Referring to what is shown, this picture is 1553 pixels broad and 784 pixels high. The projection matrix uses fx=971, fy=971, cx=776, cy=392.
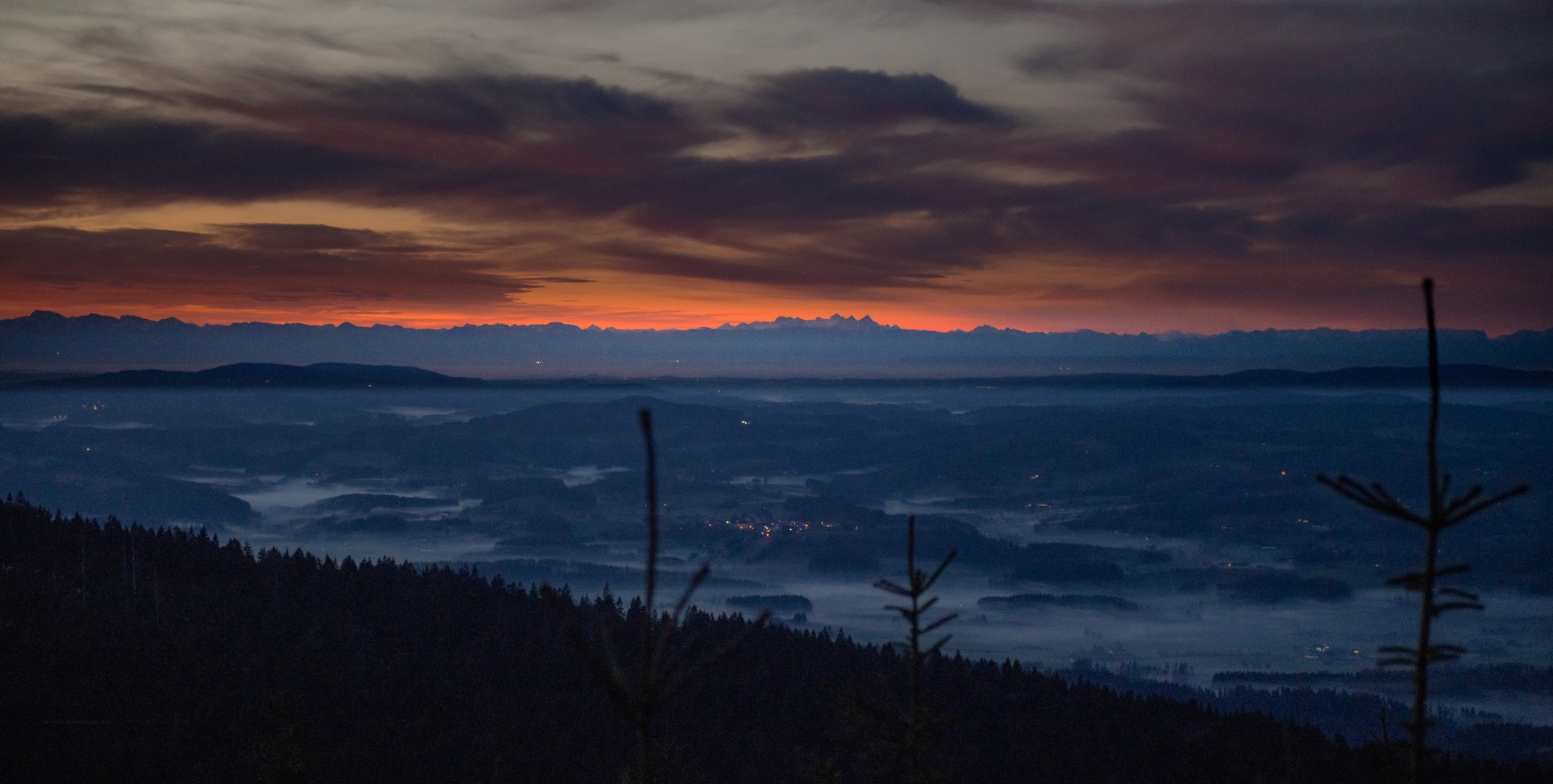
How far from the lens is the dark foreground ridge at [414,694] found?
104m

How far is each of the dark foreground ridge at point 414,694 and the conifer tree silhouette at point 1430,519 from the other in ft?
242

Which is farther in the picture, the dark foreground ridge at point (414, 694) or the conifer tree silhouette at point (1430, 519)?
the dark foreground ridge at point (414, 694)

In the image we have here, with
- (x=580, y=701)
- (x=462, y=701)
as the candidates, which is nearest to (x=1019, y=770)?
(x=580, y=701)

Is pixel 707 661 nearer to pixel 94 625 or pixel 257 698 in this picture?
pixel 257 698

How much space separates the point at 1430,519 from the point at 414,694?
470 ft

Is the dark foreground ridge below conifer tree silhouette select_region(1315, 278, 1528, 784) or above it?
below

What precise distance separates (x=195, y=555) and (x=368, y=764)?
380 ft

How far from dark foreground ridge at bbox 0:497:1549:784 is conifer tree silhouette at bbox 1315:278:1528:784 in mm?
73892

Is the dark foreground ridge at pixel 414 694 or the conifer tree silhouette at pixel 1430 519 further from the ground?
the conifer tree silhouette at pixel 1430 519

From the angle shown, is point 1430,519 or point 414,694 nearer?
point 1430,519

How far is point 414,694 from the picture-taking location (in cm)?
13562

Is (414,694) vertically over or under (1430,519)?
under

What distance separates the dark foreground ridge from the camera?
10425 cm

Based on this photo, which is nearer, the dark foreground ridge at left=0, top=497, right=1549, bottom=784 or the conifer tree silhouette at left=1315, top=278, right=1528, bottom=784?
the conifer tree silhouette at left=1315, top=278, right=1528, bottom=784
